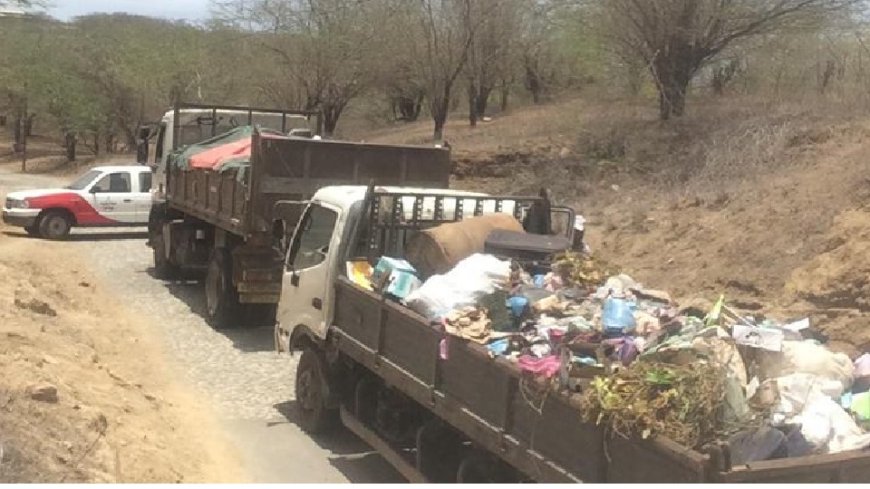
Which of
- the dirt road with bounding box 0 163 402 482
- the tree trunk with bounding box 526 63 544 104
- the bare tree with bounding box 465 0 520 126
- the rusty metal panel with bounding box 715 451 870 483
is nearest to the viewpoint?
the rusty metal panel with bounding box 715 451 870 483

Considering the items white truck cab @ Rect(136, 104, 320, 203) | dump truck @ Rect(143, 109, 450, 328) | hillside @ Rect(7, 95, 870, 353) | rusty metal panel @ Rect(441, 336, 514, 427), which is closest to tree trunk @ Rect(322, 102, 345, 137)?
hillside @ Rect(7, 95, 870, 353)

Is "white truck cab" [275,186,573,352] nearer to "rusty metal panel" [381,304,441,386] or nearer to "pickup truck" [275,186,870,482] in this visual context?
"pickup truck" [275,186,870,482]

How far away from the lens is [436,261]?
699 cm

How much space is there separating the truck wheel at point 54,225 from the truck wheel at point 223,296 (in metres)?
9.65

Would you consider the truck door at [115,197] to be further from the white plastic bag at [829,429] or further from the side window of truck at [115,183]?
the white plastic bag at [829,429]

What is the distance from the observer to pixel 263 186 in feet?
35.8

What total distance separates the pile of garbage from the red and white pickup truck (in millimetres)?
15481

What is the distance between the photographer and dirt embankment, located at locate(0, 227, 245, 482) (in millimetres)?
5734

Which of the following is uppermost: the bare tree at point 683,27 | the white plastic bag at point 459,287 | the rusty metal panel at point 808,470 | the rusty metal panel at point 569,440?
the bare tree at point 683,27

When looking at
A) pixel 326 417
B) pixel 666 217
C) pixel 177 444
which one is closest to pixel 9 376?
pixel 177 444

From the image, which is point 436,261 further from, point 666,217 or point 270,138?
point 666,217

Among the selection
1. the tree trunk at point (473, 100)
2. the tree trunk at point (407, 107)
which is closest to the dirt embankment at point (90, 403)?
the tree trunk at point (473, 100)

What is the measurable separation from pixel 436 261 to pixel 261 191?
444cm

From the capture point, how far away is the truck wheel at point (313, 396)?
775 cm
